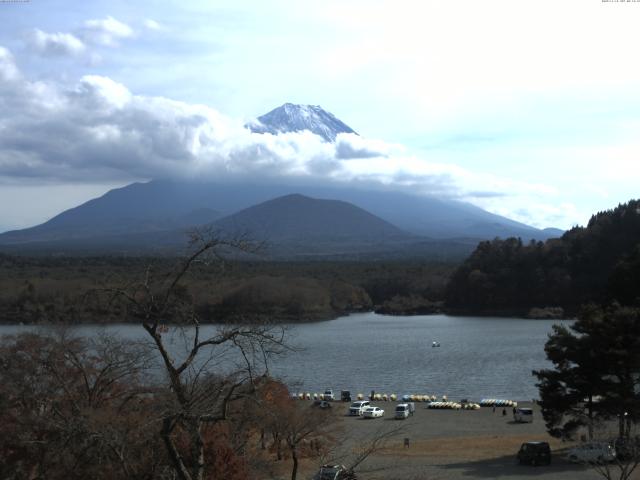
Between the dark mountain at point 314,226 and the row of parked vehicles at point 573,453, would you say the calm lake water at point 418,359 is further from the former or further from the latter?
the dark mountain at point 314,226

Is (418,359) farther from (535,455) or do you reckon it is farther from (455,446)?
(535,455)

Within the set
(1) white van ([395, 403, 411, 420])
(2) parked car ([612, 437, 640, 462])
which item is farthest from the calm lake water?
(2) parked car ([612, 437, 640, 462])

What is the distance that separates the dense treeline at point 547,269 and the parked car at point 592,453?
46.7 metres

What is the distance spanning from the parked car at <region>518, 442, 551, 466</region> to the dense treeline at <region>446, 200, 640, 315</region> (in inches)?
1821

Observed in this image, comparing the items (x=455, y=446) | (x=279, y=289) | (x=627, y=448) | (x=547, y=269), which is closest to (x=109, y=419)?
(x=627, y=448)

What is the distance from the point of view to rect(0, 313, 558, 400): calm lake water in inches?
1228

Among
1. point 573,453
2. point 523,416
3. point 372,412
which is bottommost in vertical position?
point 372,412

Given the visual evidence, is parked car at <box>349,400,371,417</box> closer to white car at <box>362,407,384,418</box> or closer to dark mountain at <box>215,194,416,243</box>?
white car at <box>362,407,384,418</box>

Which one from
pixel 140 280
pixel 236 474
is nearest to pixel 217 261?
pixel 140 280

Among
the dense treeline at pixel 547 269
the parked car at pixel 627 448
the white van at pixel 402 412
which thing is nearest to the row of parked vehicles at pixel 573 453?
the parked car at pixel 627 448

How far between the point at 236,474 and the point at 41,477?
221 centimetres

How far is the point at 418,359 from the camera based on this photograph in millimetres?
39375

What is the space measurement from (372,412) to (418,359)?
15.2 metres

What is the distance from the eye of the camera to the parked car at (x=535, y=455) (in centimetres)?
1503
